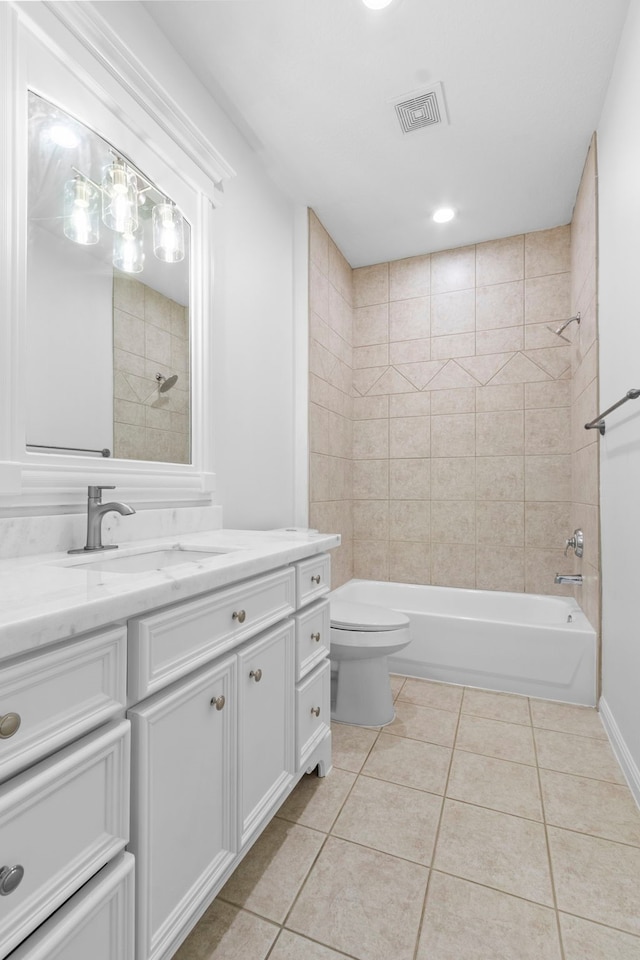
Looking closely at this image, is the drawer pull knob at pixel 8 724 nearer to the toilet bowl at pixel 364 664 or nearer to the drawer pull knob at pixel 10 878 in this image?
the drawer pull knob at pixel 10 878

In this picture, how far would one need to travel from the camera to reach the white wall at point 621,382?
1534mm

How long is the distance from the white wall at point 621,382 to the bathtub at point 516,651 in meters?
0.16

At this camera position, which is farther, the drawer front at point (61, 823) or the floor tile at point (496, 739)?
the floor tile at point (496, 739)

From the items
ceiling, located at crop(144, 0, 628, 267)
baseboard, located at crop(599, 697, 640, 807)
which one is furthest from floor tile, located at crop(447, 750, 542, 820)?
ceiling, located at crop(144, 0, 628, 267)

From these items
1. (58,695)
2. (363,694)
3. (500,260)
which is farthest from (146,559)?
(500,260)

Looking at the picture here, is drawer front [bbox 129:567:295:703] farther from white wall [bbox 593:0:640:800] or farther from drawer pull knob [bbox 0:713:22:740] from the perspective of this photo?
white wall [bbox 593:0:640:800]

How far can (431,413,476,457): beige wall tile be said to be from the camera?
3.03 meters

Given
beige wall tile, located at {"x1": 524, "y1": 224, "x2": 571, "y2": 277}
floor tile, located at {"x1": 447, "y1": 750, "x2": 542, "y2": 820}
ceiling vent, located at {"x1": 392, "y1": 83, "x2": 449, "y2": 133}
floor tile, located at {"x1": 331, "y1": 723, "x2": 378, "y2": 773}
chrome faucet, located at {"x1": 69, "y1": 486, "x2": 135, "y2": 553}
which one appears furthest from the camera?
beige wall tile, located at {"x1": 524, "y1": 224, "x2": 571, "y2": 277}

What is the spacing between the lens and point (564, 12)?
61.0 inches

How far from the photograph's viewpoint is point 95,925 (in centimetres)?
69

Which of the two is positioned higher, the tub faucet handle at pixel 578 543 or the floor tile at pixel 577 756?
the tub faucet handle at pixel 578 543

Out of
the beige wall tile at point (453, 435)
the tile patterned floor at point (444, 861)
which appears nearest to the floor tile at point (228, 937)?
the tile patterned floor at point (444, 861)

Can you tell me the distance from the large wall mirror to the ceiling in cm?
67

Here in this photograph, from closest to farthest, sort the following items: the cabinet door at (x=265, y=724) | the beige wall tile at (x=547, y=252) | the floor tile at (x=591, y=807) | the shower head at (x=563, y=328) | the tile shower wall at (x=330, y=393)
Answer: the cabinet door at (x=265, y=724), the floor tile at (x=591, y=807), the shower head at (x=563, y=328), the tile shower wall at (x=330, y=393), the beige wall tile at (x=547, y=252)
